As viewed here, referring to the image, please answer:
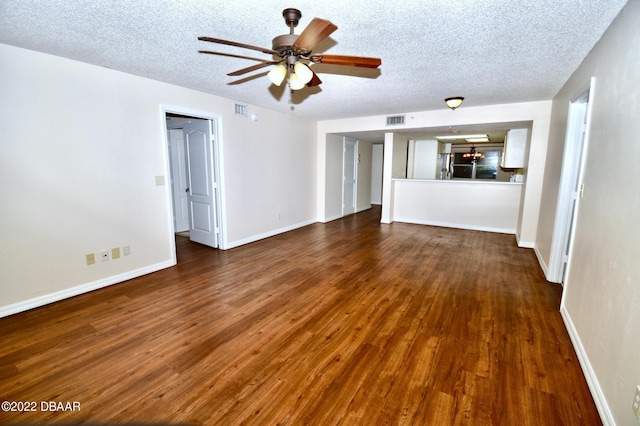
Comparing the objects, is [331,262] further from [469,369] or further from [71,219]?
[71,219]

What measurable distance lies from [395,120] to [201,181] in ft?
12.4

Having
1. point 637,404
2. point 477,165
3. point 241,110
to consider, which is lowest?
point 637,404

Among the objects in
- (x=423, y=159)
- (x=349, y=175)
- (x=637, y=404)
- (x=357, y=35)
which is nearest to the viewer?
(x=637, y=404)

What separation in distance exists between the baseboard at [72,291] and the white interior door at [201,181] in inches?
43.7

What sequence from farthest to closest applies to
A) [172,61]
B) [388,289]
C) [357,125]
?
[357,125], [388,289], [172,61]

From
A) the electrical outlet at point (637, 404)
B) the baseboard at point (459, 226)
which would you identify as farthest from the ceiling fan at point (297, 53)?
the baseboard at point (459, 226)

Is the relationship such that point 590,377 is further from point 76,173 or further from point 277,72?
point 76,173

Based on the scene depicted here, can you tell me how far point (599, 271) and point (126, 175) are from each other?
14.5ft

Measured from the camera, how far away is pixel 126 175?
3.32 meters

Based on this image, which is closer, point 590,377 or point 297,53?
point 590,377

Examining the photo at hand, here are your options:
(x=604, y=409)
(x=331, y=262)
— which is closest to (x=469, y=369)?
(x=604, y=409)

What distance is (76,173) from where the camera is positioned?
2.92 metres

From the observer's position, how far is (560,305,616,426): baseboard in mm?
1511

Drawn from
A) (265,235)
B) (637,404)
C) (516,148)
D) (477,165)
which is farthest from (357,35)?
(477,165)
